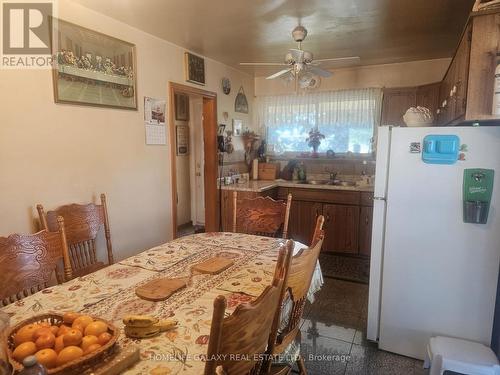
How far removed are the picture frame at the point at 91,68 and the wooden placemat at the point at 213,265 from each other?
1554mm

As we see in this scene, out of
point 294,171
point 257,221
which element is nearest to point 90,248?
point 257,221

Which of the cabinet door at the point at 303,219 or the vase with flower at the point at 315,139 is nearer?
the cabinet door at the point at 303,219

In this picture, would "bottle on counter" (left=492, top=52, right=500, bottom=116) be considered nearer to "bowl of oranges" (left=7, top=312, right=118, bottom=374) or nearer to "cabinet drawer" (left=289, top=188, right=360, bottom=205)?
"bowl of oranges" (left=7, top=312, right=118, bottom=374)

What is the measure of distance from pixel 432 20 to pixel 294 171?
8.07 ft

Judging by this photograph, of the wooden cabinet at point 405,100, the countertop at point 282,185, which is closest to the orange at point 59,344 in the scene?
the countertop at point 282,185

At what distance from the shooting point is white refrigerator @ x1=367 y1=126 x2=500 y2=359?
1.85 meters

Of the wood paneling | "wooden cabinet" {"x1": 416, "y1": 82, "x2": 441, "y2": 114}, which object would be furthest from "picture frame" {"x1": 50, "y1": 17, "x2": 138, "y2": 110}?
"wooden cabinet" {"x1": 416, "y1": 82, "x2": 441, "y2": 114}

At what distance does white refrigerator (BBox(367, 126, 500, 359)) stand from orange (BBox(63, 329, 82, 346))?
1.81 meters

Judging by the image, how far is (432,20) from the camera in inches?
102

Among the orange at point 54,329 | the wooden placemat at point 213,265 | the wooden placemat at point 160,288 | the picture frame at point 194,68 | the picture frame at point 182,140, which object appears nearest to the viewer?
the orange at point 54,329

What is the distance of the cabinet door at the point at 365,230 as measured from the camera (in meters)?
3.76

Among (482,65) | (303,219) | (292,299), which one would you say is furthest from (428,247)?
(303,219)

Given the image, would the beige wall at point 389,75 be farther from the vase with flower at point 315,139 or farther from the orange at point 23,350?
the orange at point 23,350

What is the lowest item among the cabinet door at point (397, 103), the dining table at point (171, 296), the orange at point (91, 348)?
the dining table at point (171, 296)
